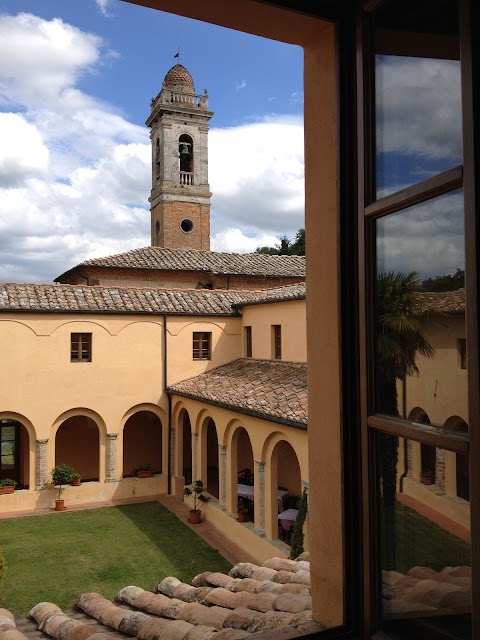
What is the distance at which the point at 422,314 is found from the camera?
1.67 meters

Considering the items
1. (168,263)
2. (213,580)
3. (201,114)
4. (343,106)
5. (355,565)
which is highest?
(201,114)

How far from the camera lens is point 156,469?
1844 centimetres

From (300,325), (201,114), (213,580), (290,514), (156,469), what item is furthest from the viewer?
(201,114)

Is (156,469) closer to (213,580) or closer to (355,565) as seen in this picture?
(213,580)

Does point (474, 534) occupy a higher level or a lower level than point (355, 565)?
higher

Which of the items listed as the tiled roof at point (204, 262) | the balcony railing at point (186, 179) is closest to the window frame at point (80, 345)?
the tiled roof at point (204, 262)

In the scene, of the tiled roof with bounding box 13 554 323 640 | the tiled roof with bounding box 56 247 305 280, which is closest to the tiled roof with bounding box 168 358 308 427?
the tiled roof with bounding box 13 554 323 640

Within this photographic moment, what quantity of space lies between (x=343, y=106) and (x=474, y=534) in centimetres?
151

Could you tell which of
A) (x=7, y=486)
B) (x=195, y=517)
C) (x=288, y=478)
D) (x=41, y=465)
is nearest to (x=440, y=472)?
(x=195, y=517)

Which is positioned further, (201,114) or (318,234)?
(201,114)

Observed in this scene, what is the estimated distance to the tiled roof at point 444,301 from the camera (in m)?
1.48

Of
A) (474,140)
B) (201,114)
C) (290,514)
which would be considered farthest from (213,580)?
(201,114)

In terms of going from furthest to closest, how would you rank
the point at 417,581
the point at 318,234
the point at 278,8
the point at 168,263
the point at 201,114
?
the point at 201,114, the point at 168,263, the point at 318,234, the point at 278,8, the point at 417,581

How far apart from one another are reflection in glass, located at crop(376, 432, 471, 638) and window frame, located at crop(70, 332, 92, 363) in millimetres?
15934
